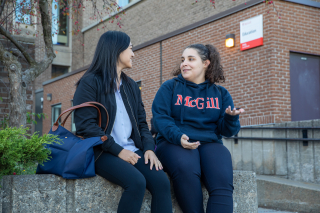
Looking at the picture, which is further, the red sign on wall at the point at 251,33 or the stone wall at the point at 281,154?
the red sign on wall at the point at 251,33

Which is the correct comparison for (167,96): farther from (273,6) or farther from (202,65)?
(273,6)

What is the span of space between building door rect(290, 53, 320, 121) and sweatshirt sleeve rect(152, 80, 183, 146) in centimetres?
574

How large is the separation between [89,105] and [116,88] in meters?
0.34

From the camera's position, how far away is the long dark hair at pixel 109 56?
2900 millimetres

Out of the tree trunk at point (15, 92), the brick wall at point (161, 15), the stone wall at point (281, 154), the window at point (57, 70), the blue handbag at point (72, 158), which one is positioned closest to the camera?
the blue handbag at point (72, 158)

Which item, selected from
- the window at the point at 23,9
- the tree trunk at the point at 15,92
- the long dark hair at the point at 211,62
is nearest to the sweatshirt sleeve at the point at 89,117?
the long dark hair at the point at 211,62

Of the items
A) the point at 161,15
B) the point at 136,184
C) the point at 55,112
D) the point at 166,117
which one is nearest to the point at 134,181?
the point at 136,184

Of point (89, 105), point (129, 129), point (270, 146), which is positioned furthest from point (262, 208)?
point (89, 105)

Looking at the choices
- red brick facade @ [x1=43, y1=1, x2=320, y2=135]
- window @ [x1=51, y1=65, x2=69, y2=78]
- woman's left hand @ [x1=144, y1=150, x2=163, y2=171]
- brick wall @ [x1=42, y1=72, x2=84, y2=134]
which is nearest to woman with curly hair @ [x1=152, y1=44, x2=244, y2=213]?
woman's left hand @ [x1=144, y1=150, x2=163, y2=171]

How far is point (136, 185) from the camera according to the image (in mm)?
2434

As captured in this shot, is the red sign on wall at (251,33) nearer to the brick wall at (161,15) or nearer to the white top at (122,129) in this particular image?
the brick wall at (161,15)

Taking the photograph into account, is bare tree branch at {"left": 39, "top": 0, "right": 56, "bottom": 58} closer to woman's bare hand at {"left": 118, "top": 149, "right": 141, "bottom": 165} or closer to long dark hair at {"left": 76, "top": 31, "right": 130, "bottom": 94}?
long dark hair at {"left": 76, "top": 31, "right": 130, "bottom": 94}

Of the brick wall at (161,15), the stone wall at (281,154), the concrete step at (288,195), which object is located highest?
the brick wall at (161,15)

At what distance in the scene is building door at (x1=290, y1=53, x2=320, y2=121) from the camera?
26.8 feet
